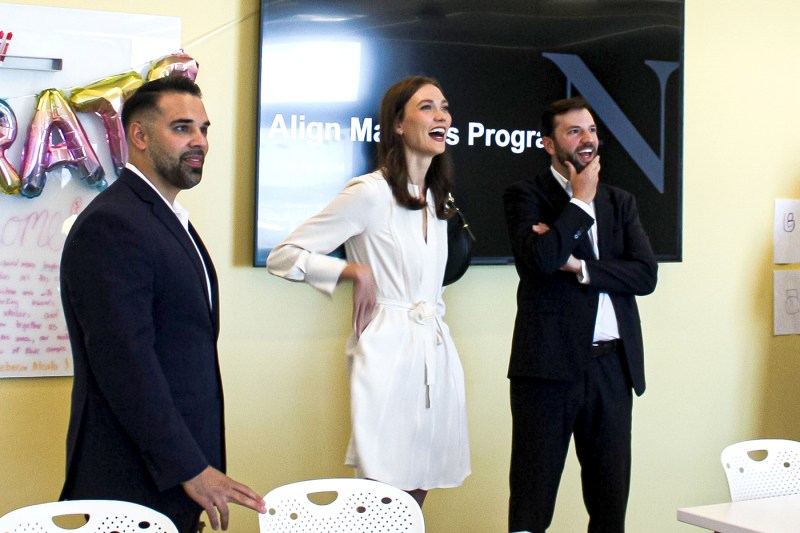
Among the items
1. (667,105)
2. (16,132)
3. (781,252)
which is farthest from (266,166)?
(781,252)

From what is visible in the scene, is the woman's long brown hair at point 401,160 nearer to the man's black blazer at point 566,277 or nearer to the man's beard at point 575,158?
the man's black blazer at point 566,277

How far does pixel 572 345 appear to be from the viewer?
10.1 ft

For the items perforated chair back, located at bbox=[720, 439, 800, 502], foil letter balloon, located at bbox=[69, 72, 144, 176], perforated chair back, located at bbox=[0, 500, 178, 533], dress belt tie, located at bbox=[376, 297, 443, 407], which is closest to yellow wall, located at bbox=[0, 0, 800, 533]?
foil letter balloon, located at bbox=[69, 72, 144, 176]

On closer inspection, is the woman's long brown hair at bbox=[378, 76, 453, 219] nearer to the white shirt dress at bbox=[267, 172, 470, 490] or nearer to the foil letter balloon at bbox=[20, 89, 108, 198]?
the white shirt dress at bbox=[267, 172, 470, 490]

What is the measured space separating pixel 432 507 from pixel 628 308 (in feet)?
4.37

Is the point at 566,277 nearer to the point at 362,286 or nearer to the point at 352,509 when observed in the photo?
the point at 362,286

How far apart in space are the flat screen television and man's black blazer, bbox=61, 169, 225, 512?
1.37 m

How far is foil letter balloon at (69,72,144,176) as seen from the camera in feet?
11.1

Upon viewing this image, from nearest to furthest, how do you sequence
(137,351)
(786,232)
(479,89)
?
(137,351)
(479,89)
(786,232)

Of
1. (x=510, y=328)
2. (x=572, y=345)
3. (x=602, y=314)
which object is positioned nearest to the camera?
(x=572, y=345)

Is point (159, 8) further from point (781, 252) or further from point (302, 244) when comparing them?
point (781, 252)

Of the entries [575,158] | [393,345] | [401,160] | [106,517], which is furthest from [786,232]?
[106,517]

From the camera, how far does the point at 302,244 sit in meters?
2.80

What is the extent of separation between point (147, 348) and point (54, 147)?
150 cm
